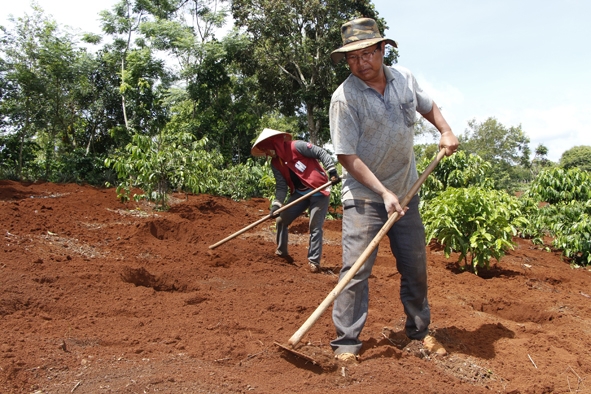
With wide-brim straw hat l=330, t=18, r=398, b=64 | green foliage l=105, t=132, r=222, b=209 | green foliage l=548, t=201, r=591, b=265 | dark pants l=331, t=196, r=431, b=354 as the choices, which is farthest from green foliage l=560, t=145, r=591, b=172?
wide-brim straw hat l=330, t=18, r=398, b=64

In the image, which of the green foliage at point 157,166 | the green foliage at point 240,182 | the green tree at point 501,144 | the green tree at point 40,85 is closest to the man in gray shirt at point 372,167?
the green foliage at point 157,166

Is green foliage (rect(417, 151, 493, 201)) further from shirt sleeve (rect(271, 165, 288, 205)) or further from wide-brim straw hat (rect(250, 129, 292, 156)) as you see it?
wide-brim straw hat (rect(250, 129, 292, 156))

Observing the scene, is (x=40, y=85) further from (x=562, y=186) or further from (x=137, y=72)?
(x=562, y=186)

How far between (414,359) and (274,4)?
19.8m

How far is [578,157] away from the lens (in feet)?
116

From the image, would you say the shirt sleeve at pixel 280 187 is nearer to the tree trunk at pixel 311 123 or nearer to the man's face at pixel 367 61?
the man's face at pixel 367 61

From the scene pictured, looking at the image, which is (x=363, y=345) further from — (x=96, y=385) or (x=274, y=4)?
(x=274, y=4)

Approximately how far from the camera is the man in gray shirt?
9.99 feet

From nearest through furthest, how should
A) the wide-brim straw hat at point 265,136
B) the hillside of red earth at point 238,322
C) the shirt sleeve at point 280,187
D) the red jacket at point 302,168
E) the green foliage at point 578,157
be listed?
the hillside of red earth at point 238,322, the wide-brim straw hat at point 265,136, the red jacket at point 302,168, the shirt sleeve at point 280,187, the green foliage at point 578,157

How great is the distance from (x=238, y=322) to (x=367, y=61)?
1905 millimetres

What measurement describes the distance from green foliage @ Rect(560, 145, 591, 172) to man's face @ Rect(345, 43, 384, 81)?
112 ft

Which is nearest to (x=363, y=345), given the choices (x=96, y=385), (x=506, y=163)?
(x=96, y=385)

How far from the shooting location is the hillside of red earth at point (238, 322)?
268 cm

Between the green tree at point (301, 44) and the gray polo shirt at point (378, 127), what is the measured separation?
1757cm
